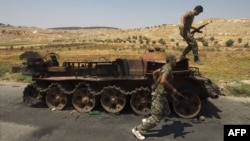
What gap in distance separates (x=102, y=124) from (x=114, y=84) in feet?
4.92

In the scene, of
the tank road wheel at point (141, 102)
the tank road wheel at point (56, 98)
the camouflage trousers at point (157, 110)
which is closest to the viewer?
the camouflage trousers at point (157, 110)

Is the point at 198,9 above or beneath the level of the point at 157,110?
above

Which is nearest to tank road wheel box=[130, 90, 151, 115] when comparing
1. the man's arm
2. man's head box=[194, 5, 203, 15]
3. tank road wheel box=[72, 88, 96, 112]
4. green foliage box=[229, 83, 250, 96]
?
tank road wheel box=[72, 88, 96, 112]

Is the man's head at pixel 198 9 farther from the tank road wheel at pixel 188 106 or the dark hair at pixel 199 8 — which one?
the tank road wheel at pixel 188 106

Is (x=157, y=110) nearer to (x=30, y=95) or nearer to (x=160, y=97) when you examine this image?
(x=160, y=97)

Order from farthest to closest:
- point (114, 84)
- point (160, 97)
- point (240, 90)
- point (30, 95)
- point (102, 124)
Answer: point (240, 90), point (30, 95), point (114, 84), point (102, 124), point (160, 97)

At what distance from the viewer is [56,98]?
11.4m

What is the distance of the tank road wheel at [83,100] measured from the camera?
1096 cm

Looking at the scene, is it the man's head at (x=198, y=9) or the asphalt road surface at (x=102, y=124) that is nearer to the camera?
the asphalt road surface at (x=102, y=124)

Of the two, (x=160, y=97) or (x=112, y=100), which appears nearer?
(x=160, y=97)

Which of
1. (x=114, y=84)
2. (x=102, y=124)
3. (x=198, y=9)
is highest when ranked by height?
(x=198, y=9)

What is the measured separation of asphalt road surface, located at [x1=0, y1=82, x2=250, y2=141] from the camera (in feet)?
28.8

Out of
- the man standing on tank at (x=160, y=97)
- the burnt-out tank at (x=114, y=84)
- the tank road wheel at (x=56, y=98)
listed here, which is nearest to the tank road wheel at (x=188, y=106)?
→ the burnt-out tank at (x=114, y=84)

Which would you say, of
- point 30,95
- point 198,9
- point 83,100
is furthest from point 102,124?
point 198,9
